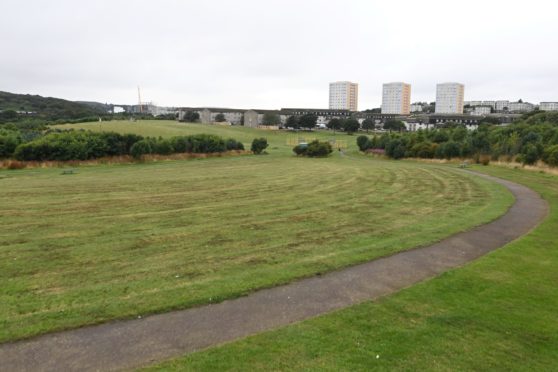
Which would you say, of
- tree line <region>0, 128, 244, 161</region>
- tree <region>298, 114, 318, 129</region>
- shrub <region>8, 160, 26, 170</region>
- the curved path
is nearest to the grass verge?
the curved path

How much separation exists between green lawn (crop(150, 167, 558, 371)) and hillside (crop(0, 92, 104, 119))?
13744 centimetres

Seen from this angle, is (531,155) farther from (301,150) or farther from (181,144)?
(181,144)

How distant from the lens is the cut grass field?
729 cm

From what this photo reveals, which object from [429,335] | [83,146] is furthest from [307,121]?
[429,335]

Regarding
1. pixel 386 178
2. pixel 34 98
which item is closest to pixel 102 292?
pixel 386 178

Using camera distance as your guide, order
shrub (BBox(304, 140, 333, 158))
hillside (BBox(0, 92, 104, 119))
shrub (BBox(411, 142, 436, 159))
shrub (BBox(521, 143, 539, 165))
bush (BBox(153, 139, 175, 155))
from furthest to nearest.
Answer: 1. hillside (BBox(0, 92, 104, 119))
2. shrub (BBox(304, 140, 333, 158))
3. shrub (BBox(411, 142, 436, 159))
4. bush (BBox(153, 139, 175, 155))
5. shrub (BBox(521, 143, 539, 165))

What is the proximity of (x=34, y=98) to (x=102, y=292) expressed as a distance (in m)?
181

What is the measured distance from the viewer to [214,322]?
644 centimetres

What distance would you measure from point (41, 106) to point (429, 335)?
560ft

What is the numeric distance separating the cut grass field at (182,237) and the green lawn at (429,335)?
1.80 m

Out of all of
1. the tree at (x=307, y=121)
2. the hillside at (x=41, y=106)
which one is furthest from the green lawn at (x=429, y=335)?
the hillside at (x=41, y=106)

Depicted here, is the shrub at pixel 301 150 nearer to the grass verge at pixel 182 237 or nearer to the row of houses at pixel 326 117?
the grass verge at pixel 182 237

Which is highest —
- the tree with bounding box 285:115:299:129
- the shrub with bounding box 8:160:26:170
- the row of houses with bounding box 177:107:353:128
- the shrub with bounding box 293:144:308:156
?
the row of houses with bounding box 177:107:353:128

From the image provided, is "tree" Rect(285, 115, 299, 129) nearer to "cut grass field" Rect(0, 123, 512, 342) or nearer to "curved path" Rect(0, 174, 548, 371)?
"cut grass field" Rect(0, 123, 512, 342)
